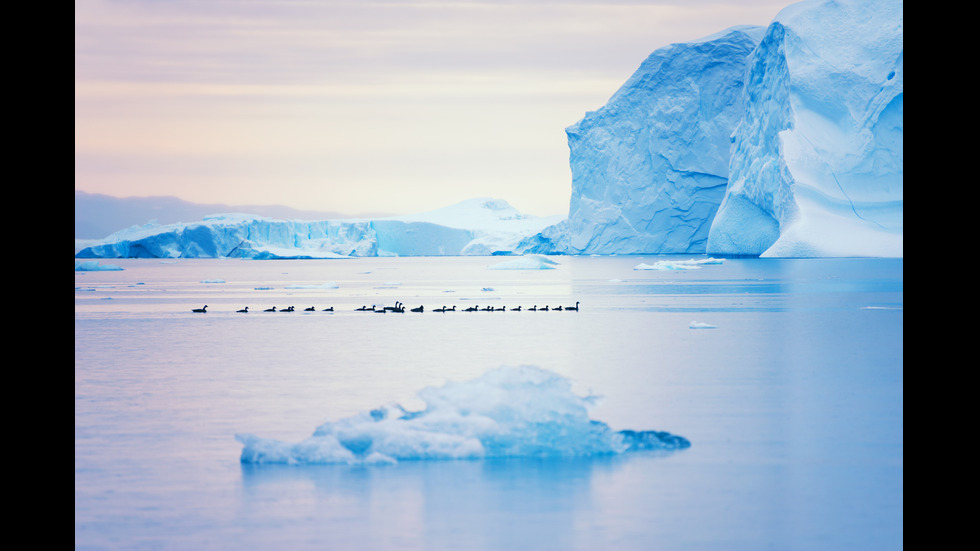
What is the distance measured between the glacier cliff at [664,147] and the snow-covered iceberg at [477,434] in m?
37.3

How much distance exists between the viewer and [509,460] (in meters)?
4.45

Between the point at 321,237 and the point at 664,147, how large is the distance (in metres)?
25.3

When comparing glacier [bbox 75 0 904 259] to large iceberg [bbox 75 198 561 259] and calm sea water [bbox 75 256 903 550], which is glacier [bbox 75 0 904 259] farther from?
calm sea water [bbox 75 256 903 550]

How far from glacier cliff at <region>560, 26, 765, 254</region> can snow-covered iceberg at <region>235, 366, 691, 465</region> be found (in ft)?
123

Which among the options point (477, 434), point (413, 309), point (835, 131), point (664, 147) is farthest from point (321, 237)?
point (477, 434)

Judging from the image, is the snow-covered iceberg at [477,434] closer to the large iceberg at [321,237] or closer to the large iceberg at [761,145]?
the large iceberg at [761,145]

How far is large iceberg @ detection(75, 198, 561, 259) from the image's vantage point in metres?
50.1

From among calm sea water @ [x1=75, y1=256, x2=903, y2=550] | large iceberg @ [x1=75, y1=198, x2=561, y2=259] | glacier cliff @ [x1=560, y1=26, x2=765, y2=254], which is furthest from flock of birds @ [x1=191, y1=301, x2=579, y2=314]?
large iceberg @ [x1=75, y1=198, x2=561, y2=259]

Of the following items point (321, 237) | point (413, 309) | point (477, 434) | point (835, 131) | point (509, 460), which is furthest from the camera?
point (321, 237)

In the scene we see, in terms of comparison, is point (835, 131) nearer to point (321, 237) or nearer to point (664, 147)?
point (664, 147)

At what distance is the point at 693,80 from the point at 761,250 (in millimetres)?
9027
